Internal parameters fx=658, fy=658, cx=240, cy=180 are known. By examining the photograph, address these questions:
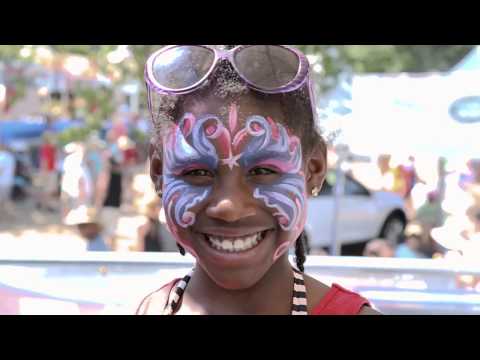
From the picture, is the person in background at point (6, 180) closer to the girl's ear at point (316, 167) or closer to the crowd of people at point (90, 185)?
the crowd of people at point (90, 185)

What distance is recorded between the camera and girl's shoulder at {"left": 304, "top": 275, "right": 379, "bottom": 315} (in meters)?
1.63

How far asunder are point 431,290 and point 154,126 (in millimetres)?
1615

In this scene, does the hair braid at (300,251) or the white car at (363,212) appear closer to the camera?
the hair braid at (300,251)

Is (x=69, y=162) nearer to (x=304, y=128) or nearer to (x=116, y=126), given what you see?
(x=116, y=126)

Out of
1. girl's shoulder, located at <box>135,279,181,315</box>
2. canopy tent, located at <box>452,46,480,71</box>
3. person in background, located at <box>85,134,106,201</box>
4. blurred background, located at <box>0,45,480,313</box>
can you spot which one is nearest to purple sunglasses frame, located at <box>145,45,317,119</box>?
blurred background, located at <box>0,45,480,313</box>

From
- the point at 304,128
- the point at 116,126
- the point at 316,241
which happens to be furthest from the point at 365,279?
the point at 116,126

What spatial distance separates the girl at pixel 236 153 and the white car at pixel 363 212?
5.97 m

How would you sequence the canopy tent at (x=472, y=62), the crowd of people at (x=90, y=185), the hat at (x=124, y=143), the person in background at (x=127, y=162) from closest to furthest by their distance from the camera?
1. the crowd of people at (x=90, y=185)
2. the canopy tent at (x=472, y=62)
3. the person in background at (x=127, y=162)
4. the hat at (x=124, y=143)

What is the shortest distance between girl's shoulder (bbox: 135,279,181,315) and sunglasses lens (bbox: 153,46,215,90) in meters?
0.60

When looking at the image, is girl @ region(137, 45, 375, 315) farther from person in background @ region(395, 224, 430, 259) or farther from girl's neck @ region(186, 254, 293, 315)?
person in background @ region(395, 224, 430, 259)

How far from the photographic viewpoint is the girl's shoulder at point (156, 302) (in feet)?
5.95

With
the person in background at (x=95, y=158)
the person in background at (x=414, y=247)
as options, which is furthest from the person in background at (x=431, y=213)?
the person in background at (x=95, y=158)

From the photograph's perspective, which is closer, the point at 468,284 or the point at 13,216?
the point at 468,284

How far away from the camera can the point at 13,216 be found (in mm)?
11258
